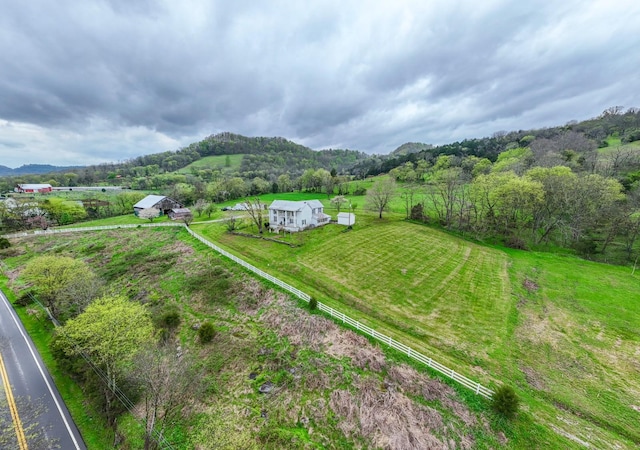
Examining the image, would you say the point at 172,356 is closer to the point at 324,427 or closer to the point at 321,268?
the point at 324,427

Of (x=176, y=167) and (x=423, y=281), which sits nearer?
(x=423, y=281)

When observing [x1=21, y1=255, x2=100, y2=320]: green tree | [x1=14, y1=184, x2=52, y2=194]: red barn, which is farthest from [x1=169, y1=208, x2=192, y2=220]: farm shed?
[x1=14, y1=184, x2=52, y2=194]: red barn

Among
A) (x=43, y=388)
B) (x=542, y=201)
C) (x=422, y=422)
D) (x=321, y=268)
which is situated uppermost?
(x=542, y=201)

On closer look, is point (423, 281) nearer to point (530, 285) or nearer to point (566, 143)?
point (530, 285)

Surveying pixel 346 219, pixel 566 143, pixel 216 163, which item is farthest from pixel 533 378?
pixel 216 163

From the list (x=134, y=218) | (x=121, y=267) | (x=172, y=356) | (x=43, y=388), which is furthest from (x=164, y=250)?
(x=134, y=218)

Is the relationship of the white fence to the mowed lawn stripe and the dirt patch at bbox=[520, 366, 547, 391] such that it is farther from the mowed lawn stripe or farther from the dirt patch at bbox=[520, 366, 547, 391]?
the dirt patch at bbox=[520, 366, 547, 391]

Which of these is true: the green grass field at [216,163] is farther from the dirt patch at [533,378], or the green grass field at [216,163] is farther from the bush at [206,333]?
the dirt patch at [533,378]
